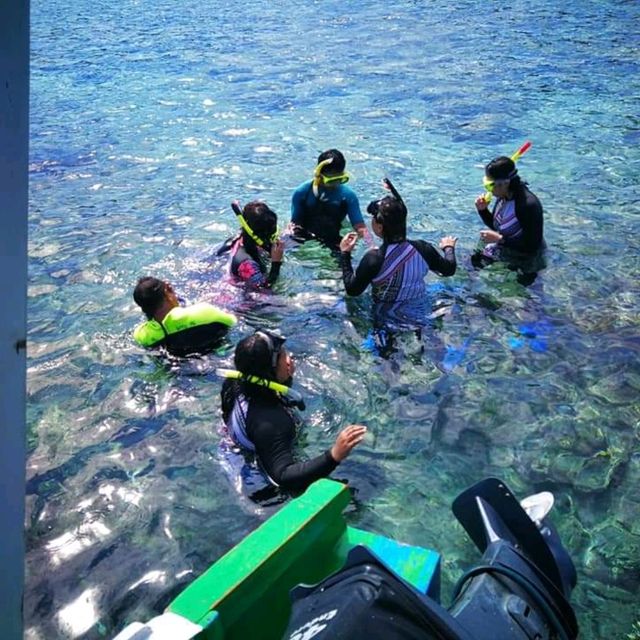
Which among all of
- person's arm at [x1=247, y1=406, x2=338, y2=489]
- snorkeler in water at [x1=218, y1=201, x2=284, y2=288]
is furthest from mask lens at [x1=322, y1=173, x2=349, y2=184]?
person's arm at [x1=247, y1=406, x2=338, y2=489]

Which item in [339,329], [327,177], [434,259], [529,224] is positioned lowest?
[339,329]

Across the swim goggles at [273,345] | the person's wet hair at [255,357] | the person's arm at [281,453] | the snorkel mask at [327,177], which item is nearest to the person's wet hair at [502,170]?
the snorkel mask at [327,177]

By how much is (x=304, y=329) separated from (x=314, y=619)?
4067 millimetres

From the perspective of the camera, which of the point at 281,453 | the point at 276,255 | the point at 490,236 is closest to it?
the point at 281,453

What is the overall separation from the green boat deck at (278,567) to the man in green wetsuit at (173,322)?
227 centimetres

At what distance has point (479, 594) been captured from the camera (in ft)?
7.29

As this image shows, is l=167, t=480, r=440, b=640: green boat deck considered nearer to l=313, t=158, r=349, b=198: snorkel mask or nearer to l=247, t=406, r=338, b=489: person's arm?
l=247, t=406, r=338, b=489: person's arm

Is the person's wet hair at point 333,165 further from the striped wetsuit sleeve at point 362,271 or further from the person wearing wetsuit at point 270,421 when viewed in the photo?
the person wearing wetsuit at point 270,421

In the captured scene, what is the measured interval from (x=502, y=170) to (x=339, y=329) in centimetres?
202

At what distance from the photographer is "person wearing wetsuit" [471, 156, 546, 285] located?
19.7 feet

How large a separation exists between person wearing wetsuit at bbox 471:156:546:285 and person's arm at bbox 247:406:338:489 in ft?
10.8

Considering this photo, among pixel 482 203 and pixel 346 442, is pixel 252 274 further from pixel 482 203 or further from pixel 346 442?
pixel 346 442

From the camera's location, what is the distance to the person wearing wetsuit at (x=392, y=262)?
5.19 metres

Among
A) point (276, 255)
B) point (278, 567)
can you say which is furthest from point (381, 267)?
point (278, 567)
